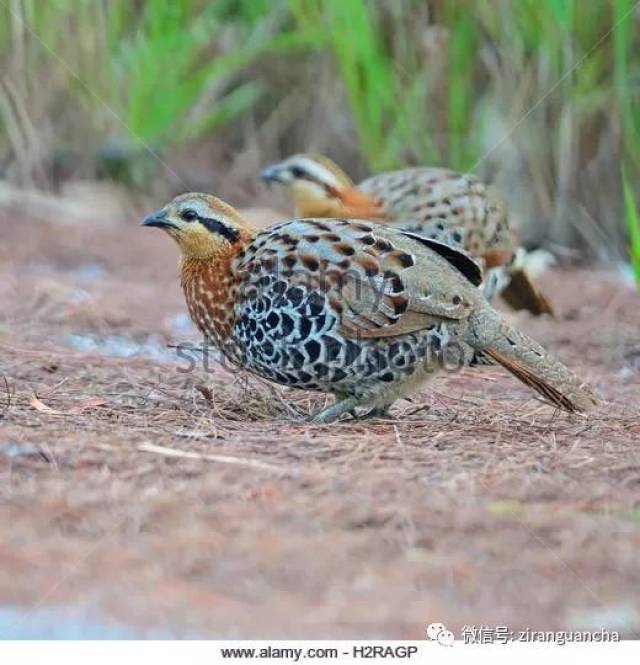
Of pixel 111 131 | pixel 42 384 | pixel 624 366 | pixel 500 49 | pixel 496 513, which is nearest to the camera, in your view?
pixel 496 513

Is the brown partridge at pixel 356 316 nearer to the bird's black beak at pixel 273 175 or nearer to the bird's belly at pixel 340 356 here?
the bird's belly at pixel 340 356

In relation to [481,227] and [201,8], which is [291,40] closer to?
[201,8]

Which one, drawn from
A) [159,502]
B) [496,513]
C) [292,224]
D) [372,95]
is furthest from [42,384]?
[372,95]

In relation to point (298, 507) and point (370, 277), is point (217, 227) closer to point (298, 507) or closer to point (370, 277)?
point (370, 277)

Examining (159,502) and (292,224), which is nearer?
(159,502)

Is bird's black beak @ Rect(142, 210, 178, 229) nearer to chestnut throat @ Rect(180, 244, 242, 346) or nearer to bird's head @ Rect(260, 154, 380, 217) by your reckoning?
chestnut throat @ Rect(180, 244, 242, 346)

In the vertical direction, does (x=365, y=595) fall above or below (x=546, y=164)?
above

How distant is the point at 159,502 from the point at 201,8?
Answer: 7131 mm

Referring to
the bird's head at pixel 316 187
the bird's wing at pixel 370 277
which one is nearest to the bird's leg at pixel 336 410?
the bird's wing at pixel 370 277

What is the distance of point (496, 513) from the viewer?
3.78m

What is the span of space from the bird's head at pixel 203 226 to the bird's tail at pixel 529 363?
1041 millimetres

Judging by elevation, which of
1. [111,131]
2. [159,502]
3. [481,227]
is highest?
[159,502]

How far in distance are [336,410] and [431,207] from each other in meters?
2.24

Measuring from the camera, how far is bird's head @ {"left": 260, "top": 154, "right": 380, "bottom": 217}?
7465mm
